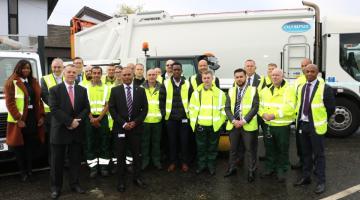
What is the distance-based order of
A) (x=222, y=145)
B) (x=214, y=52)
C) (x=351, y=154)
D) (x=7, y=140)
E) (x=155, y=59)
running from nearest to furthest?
(x=7, y=140) → (x=222, y=145) → (x=351, y=154) → (x=155, y=59) → (x=214, y=52)

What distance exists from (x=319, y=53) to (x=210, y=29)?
296 cm

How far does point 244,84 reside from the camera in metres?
6.20

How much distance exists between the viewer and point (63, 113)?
5.25 meters

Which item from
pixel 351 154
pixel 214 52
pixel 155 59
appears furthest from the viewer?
pixel 214 52

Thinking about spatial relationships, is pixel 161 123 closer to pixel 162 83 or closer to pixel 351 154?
pixel 162 83

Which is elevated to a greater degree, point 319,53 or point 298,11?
point 298,11

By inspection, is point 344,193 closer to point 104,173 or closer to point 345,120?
point 104,173

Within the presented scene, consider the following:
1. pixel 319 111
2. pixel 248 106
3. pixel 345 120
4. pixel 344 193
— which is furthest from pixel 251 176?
pixel 345 120

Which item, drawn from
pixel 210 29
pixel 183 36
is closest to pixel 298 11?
pixel 210 29

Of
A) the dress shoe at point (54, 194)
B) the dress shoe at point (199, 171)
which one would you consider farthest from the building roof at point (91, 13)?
the dress shoe at point (54, 194)

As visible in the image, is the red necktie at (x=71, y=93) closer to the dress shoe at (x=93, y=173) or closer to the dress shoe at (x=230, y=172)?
the dress shoe at (x=93, y=173)

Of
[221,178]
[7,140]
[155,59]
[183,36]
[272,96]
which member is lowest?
[221,178]

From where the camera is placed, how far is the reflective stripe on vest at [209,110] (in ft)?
20.8

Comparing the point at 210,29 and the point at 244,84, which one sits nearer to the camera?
the point at 244,84
